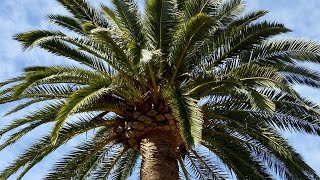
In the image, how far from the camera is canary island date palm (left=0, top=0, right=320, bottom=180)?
41.8 feet

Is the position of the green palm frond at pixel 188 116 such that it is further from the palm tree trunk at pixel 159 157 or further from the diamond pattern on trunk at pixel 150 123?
the palm tree trunk at pixel 159 157

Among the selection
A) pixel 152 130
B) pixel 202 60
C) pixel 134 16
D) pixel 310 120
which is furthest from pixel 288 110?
pixel 134 16

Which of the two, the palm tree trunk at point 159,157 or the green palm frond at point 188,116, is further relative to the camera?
the palm tree trunk at point 159,157

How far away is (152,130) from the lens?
13336mm

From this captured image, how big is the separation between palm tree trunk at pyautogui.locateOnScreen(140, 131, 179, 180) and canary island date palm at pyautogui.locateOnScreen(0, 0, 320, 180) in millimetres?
25

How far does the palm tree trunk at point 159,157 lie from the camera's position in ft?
41.8

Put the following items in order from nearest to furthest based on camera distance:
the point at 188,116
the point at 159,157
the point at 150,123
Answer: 1. the point at 188,116
2. the point at 159,157
3. the point at 150,123

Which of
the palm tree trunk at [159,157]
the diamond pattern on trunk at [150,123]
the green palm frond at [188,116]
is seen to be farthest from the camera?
the diamond pattern on trunk at [150,123]

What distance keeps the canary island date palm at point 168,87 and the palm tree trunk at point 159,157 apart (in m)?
0.02

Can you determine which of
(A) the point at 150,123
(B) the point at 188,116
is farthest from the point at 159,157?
(B) the point at 188,116

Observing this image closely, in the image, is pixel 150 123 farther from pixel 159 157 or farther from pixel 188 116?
pixel 188 116

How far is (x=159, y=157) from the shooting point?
13.0 meters

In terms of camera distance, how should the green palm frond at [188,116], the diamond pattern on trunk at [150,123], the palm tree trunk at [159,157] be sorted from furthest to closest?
the diamond pattern on trunk at [150,123] → the palm tree trunk at [159,157] → the green palm frond at [188,116]

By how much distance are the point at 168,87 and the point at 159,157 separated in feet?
5.19
